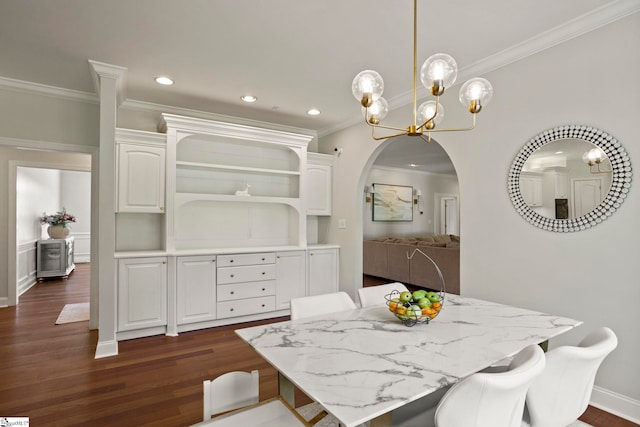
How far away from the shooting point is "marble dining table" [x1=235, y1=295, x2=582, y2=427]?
1075mm

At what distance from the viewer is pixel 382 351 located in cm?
142

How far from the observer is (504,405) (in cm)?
109

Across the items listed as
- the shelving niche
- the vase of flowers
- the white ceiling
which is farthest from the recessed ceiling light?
the vase of flowers

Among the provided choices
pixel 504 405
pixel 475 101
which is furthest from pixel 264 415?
pixel 475 101

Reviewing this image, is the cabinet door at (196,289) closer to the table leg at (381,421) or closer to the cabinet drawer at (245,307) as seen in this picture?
the cabinet drawer at (245,307)

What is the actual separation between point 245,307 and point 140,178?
1869mm

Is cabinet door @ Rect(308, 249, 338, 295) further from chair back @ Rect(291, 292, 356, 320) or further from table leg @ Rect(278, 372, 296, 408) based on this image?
table leg @ Rect(278, 372, 296, 408)

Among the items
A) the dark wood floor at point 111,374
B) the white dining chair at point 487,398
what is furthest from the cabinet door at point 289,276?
the white dining chair at point 487,398

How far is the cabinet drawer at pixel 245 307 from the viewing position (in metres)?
3.90

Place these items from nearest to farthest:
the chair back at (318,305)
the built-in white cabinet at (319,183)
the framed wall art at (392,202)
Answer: the chair back at (318,305) < the built-in white cabinet at (319,183) < the framed wall art at (392,202)

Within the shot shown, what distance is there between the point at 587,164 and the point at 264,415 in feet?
8.27

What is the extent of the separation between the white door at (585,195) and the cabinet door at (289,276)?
9.69ft

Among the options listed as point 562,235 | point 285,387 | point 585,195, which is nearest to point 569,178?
point 585,195

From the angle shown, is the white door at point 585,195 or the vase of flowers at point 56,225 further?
the vase of flowers at point 56,225
